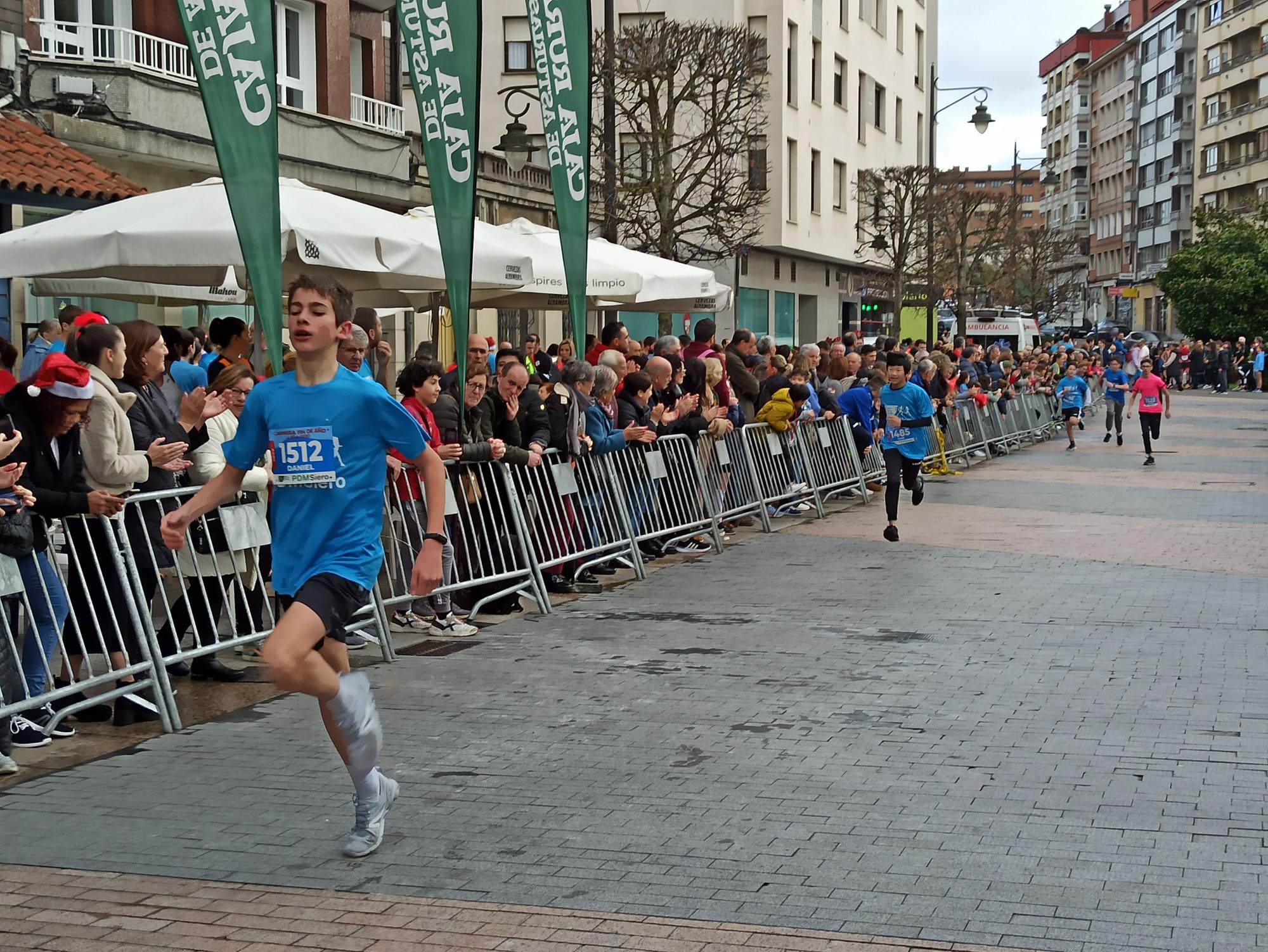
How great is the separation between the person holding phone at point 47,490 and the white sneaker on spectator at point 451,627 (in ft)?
10.2

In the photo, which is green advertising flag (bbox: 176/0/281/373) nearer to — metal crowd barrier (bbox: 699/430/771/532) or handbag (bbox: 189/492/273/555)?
handbag (bbox: 189/492/273/555)

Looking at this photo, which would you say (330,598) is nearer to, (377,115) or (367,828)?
(367,828)

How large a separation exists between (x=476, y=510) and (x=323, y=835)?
5274 mm

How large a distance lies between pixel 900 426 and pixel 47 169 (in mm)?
8749

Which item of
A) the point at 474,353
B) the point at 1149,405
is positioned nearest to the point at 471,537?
the point at 474,353

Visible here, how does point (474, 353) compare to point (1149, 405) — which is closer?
point (474, 353)

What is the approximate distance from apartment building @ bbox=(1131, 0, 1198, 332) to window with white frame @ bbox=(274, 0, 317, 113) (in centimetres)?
7769

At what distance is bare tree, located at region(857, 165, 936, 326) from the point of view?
49156mm

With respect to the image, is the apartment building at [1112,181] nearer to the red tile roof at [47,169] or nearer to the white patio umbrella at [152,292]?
the red tile roof at [47,169]

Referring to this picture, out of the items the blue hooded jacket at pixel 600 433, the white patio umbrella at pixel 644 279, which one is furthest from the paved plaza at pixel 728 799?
the white patio umbrella at pixel 644 279

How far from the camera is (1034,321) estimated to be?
67.6 meters

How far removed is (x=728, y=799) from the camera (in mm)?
6371

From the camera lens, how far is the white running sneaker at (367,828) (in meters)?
5.67

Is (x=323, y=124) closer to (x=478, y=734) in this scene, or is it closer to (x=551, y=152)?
(x=551, y=152)
